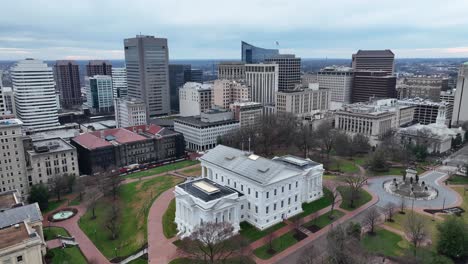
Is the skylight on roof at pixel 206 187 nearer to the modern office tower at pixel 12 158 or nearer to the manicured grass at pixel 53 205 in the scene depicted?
the manicured grass at pixel 53 205

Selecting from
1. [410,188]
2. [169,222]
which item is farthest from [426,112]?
A: [169,222]

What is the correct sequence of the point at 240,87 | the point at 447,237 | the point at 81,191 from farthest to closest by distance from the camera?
the point at 240,87 → the point at 81,191 → the point at 447,237

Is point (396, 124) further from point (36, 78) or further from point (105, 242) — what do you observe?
point (36, 78)

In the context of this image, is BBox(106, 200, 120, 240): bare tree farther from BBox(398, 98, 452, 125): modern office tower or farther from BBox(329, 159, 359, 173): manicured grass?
BBox(398, 98, 452, 125): modern office tower

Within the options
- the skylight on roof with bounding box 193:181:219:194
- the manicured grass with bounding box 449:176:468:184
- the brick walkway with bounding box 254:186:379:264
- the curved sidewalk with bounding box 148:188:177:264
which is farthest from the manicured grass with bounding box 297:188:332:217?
the manicured grass with bounding box 449:176:468:184

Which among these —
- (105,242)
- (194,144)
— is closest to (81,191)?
(105,242)

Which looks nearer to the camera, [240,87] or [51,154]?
[51,154]
